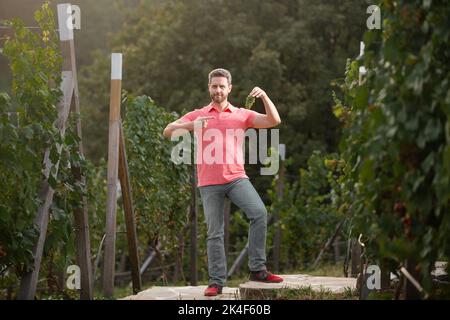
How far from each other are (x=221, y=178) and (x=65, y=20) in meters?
1.62

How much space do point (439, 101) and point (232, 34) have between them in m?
17.1

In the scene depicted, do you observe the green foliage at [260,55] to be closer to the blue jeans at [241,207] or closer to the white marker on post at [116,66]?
the white marker on post at [116,66]

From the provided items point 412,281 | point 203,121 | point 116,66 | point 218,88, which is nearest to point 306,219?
point 116,66

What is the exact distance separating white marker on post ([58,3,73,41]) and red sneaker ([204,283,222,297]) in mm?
2068

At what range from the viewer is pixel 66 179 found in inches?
259

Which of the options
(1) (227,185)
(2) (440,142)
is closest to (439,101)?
(2) (440,142)

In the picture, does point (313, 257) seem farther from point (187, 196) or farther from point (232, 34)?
point (232, 34)

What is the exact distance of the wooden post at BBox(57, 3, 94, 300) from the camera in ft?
21.4

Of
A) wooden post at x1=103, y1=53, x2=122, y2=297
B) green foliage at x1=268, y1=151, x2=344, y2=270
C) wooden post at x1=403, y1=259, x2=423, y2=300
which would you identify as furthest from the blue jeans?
green foliage at x1=268, y1=151, x2=344, y2=270

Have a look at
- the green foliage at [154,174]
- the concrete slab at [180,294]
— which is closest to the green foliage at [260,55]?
the green foliage at [154,174]

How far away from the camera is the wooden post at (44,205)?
5.79 meters

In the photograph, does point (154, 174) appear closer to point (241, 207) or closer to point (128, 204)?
point (128, 204)

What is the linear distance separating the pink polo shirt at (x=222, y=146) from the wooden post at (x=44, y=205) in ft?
2.80

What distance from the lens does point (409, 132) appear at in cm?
427
